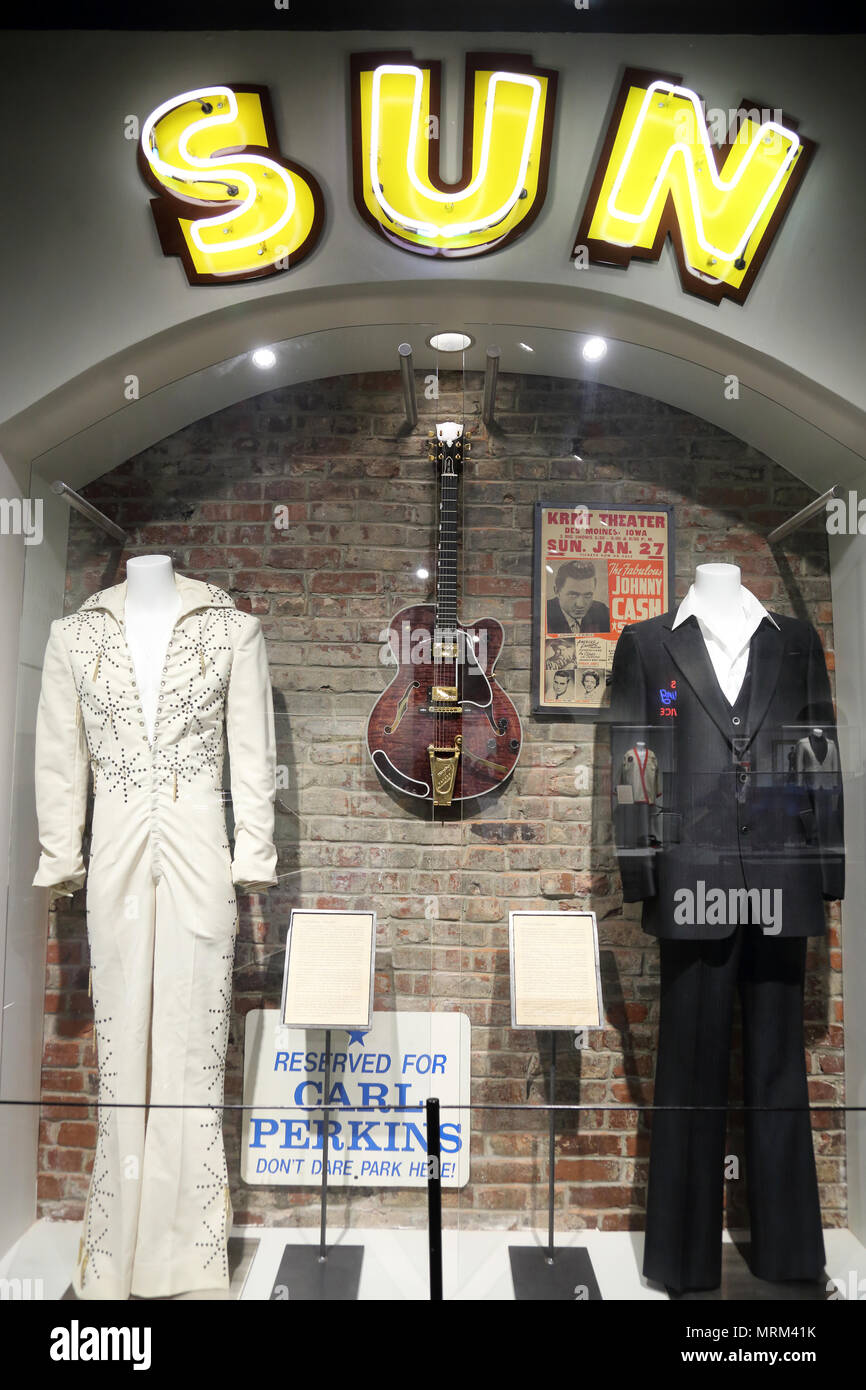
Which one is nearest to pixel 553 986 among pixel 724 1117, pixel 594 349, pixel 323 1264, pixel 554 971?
→ pixel 554 971

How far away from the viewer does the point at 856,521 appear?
8.10ft

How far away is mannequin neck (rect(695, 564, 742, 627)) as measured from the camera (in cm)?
241

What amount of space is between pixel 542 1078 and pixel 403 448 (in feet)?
5.56

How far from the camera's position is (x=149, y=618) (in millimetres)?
2379

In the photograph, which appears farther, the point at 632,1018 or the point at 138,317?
the point at 138,317

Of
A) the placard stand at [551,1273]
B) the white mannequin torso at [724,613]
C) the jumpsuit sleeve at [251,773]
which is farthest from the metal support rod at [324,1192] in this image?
the white mannequin torso at [724,613]

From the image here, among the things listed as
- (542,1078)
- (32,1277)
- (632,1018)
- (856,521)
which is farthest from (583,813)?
(32,1277)

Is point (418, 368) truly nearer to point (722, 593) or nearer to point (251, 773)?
point (722, 593)

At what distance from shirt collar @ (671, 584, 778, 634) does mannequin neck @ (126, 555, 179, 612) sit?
51.9 inches

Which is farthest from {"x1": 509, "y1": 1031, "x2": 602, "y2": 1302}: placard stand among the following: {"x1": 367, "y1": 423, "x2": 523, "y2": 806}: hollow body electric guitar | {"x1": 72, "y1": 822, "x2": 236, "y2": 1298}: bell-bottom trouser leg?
{"x1": 367, "y1": 423, "x2": 523, "y2": 806}: hollow body electric guitar

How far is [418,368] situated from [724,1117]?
2085 millimetres

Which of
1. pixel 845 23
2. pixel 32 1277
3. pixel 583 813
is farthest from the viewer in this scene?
pixel 845 23

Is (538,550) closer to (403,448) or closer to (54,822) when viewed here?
(403,448)

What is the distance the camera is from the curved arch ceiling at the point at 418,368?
2.49 meters
